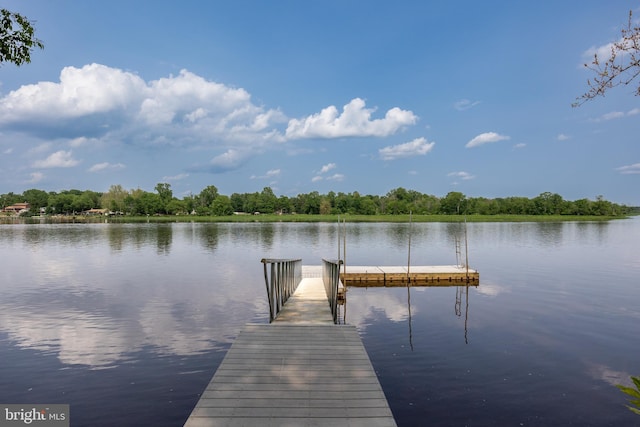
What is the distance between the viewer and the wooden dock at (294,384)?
568 cm

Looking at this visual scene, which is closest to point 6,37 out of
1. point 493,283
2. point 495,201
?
point 493,283

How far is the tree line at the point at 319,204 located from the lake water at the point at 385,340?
122 meters

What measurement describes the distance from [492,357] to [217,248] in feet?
121

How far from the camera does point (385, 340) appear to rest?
46.1 feet

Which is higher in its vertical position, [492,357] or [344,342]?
[344,342]

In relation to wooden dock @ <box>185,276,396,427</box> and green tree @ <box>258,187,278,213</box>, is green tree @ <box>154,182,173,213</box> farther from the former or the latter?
wooden dock @ <box>185,276,396,427</box>

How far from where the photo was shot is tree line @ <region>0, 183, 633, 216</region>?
487 feet

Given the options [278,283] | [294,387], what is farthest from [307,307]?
[294,387]

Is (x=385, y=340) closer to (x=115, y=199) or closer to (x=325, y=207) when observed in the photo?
(x=325, y=207)

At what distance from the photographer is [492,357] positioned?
12461 mm

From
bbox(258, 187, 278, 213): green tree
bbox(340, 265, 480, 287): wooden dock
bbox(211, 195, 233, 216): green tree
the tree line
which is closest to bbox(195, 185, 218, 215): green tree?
the tree line

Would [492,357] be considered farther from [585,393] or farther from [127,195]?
[127,195]

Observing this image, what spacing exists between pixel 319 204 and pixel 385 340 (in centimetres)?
14144

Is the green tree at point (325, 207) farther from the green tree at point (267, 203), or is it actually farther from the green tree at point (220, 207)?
the green tree at point (220, 207)
